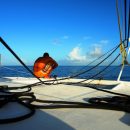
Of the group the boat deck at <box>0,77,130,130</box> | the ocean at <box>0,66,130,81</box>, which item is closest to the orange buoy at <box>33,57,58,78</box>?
the ocean at <box>0,66,130,81</box>

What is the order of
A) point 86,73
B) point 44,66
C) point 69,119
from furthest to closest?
point 86,73, point 44,66, point 69,119

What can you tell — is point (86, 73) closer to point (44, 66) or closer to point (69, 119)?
point (44, 66)

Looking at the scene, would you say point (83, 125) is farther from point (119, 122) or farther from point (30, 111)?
point (30, 111)

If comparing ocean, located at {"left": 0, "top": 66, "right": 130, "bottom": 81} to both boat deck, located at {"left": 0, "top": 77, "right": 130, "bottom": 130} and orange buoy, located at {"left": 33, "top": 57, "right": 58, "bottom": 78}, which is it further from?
boat deck, located at {"left": 0, "top": 77, "right": 130, "bottom": 130}

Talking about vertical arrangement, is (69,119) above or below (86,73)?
below

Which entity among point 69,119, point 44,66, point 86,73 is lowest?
point 69,119

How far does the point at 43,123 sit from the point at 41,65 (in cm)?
738

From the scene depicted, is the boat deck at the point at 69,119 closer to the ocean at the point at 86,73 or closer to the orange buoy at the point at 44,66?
the ocean at the point at 86,73

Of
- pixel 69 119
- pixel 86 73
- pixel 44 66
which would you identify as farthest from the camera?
pixel 86 73

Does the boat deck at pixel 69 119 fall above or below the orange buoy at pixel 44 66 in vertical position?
below

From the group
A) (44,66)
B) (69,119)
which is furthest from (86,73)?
(69,119)

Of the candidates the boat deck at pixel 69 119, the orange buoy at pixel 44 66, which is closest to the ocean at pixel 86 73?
the orange buoy at pixel 44 66

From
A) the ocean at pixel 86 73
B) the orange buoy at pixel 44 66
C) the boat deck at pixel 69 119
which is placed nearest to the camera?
the boat deck at pixel 69 119

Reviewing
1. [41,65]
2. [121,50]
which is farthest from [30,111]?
[41,65]
